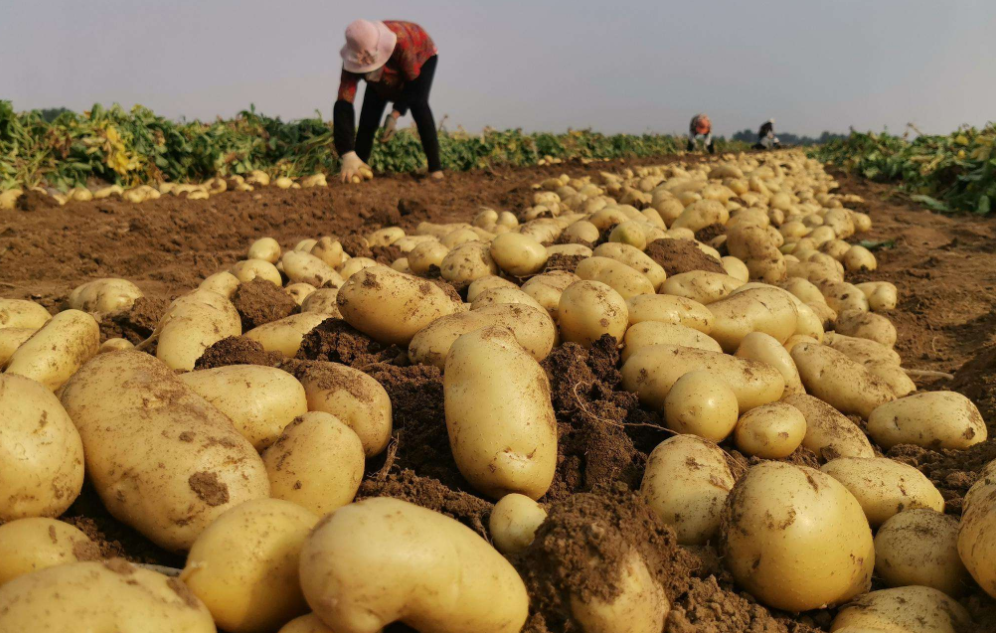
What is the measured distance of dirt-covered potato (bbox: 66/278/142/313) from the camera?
3.28 m

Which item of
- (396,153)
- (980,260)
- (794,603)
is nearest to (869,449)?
(794,603)

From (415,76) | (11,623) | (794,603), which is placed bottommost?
(794,603)

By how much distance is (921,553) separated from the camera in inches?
70.1

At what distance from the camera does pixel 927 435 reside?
2.54 meters

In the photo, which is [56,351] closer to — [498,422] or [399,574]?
[498,422]

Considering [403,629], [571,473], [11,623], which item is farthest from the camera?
[571,473]

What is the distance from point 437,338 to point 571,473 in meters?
0.74

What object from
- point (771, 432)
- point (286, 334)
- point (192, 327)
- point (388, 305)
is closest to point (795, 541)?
point (771, 432)

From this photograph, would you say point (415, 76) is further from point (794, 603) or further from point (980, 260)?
point (794, 603)

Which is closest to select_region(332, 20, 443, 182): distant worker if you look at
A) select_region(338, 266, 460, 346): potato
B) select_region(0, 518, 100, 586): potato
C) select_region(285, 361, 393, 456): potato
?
select_region(338, 266, 460, 346): potato

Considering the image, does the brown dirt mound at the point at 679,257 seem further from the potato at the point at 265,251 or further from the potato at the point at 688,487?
the potato at the point at 265,251

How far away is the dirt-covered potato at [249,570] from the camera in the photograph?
1218 millimetres

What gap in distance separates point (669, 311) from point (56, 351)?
254 centimetres

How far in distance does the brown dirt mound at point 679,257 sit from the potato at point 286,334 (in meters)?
2.22
